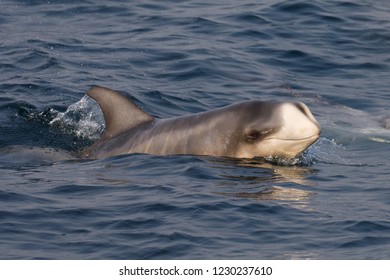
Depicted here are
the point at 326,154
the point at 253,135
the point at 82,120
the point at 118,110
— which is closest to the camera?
the point at 253,135

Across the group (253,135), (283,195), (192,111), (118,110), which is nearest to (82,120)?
(192,111)

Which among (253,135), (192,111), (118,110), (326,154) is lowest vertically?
(326,154)

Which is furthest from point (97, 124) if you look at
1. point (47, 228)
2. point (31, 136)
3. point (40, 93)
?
point (47, 228)

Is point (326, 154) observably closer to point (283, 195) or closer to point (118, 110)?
Answer: point (118, 110)

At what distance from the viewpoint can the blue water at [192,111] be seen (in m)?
11.6

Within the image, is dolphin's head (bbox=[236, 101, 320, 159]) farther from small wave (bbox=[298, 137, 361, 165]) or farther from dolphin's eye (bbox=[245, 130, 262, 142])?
small wave (bbox=[298, 137, 361, 165])

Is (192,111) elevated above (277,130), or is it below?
below

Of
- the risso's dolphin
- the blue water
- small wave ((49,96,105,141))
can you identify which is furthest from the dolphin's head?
small wave ((49,96,105,141))

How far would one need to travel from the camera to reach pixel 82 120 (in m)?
17.7

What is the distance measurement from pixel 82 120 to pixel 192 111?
7.93ft

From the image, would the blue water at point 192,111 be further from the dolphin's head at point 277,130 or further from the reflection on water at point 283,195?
the dolphin's head at point 277,130

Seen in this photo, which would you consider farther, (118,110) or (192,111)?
(192,111)

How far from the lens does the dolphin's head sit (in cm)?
1379

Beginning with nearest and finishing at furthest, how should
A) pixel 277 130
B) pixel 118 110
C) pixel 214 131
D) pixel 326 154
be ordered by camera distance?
pixel 277 130 → pixel 214 131 → pixel 118 110 → pixel 326 154
